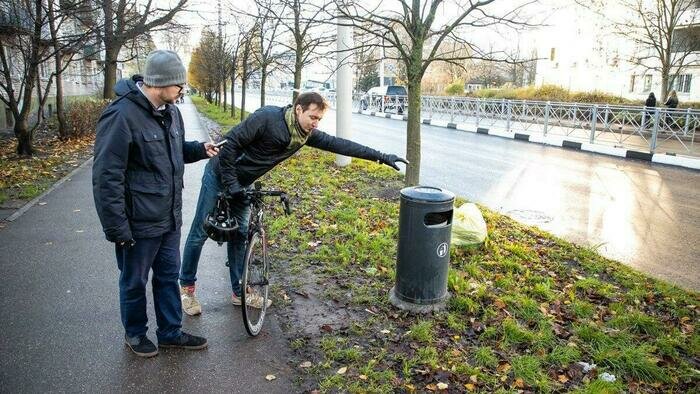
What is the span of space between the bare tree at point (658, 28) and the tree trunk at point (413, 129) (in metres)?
17.6

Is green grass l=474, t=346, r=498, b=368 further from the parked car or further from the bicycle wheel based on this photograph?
the parked car

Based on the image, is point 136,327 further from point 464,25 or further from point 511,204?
point 511,204

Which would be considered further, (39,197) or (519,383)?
(39,197)

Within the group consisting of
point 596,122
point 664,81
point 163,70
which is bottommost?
point 163,70

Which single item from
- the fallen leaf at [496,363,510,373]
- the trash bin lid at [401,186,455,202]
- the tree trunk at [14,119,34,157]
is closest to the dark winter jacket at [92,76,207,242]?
the trash bin lid at [401,186,455,202]

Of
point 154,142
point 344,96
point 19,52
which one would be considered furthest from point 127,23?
point 154,142

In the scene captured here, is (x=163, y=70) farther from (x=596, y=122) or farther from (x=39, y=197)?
(x=596, y=122)

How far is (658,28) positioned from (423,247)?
2584 cm

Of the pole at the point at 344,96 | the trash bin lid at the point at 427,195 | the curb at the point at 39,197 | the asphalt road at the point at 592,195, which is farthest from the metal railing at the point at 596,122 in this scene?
the curb at the point at 39,197

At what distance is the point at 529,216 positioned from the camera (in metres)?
7.57

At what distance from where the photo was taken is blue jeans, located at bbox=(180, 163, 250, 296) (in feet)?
12.8

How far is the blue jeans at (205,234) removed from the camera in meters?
3.89

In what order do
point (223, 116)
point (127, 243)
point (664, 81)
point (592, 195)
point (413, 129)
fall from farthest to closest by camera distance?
point (223, 116), point (664, 81), point (592, 195), point (413, 129), point (127, 243)

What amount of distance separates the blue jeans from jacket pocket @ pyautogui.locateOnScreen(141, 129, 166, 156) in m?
0.80
